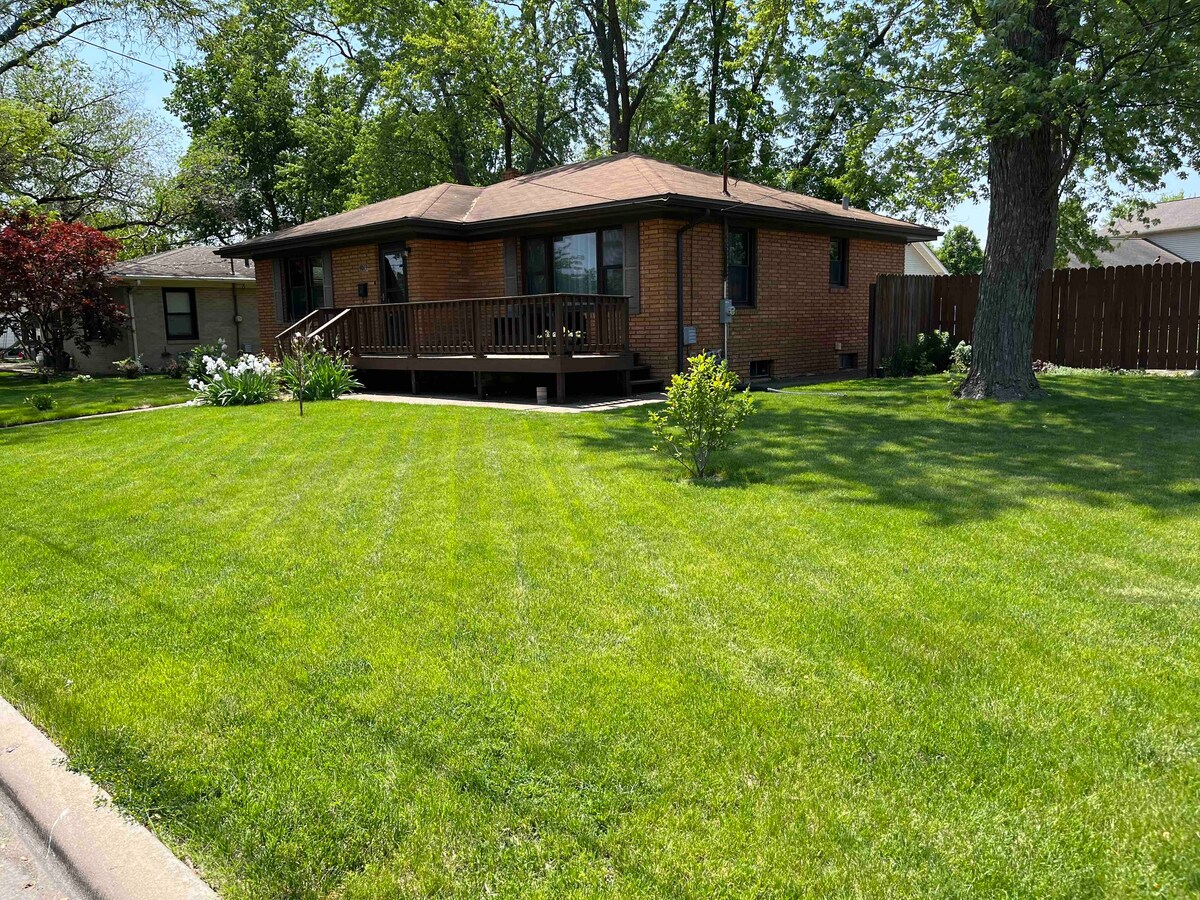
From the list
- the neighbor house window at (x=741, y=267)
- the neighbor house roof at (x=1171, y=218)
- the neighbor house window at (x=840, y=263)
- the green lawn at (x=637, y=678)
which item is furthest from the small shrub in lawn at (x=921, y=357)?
the neighbor house roof at (x=1171, y=218)

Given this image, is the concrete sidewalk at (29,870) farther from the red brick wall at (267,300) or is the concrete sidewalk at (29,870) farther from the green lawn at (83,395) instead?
the red brick wall at (267,300)

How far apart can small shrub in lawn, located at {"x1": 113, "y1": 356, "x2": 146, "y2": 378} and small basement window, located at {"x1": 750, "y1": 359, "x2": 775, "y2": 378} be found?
16.0 metres

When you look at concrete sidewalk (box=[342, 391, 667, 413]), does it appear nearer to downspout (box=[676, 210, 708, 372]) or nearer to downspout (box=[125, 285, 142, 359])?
downspout (box=[676, 210, 708, 372])

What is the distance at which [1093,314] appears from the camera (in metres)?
16.3

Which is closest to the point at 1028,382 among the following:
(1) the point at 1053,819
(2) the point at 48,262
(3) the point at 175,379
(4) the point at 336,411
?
(4) the point at 336,411

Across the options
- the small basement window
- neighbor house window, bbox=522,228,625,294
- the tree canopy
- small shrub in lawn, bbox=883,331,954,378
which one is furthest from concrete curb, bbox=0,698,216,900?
the tree canopy

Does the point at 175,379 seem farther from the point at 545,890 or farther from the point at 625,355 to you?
the point at 545,890

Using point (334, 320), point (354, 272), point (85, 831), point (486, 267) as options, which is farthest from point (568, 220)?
point (85, 831)

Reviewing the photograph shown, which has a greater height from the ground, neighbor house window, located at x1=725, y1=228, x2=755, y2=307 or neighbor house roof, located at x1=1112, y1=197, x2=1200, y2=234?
neighbor house roof, located at x1=1112, y1=197, x2=1200, y2=234

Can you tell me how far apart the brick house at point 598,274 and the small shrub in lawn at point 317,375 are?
2.84 feet

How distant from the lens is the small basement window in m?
15.9

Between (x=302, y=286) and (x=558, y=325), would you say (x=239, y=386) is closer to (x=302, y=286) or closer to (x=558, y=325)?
(x=558, y=325)

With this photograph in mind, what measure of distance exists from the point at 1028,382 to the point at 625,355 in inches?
229

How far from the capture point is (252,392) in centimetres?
1349
